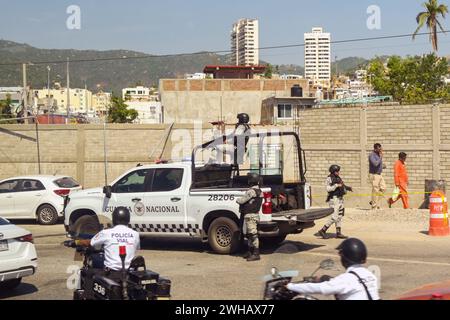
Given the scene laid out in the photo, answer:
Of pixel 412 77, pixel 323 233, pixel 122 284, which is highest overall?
pixel 412 77

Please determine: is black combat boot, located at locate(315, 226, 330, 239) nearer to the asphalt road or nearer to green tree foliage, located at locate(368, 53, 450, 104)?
the asphalt road

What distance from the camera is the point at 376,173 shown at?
20047mm

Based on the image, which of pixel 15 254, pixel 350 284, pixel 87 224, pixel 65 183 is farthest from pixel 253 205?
pixel 65 183

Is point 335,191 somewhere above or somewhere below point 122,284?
above

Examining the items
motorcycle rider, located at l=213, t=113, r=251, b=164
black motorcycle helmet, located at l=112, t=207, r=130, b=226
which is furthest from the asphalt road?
motorcycle rider, located at l=213, t=113, r=251, b=164

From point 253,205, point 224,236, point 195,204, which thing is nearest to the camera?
point 253,205

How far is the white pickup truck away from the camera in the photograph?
44.5 ft

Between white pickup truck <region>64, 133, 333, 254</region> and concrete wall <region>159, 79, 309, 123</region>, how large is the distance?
5275cm

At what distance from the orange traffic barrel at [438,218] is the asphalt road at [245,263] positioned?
339mm

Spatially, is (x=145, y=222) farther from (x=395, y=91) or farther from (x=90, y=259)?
(x=395, y=91)

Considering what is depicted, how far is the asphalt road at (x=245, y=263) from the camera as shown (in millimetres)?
10344

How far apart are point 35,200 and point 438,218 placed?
11298 mm

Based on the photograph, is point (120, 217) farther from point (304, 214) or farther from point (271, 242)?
point (271, 242)
